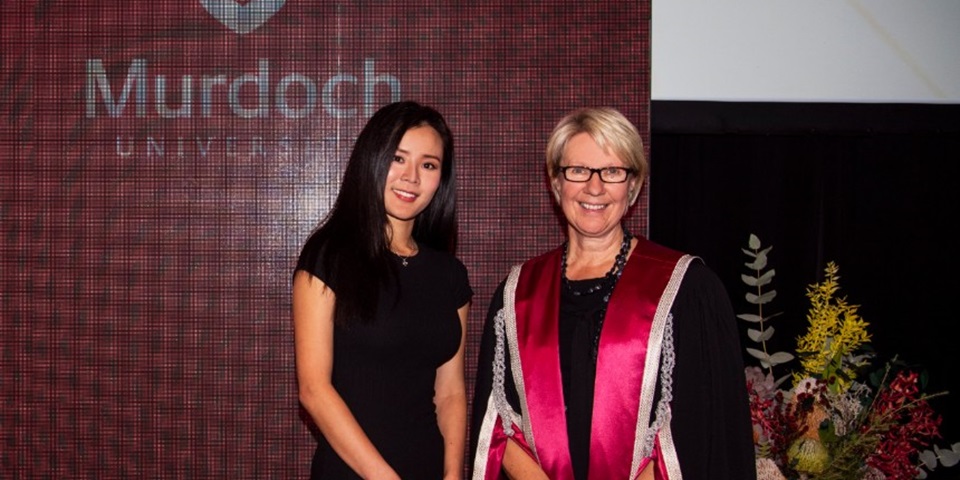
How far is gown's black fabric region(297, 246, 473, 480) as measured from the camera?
6.46ft

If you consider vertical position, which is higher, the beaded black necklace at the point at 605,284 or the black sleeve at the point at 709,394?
the beaded black necklace at the point at 605,284

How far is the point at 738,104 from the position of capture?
9.77 ft

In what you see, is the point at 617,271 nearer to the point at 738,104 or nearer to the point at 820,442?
the point at 820,442

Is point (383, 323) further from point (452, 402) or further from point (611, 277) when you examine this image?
point (611, 277)

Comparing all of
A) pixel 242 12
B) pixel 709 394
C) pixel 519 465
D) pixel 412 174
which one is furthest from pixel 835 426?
pixel 242 12

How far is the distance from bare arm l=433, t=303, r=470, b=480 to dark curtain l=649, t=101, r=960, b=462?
4.87 ft

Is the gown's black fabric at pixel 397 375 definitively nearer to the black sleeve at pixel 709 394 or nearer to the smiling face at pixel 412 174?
the smiling face at pixel 412 174

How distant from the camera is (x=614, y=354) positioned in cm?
186

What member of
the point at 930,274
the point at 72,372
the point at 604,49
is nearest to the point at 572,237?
the point at 604,49

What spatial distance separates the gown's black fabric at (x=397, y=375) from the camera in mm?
1968

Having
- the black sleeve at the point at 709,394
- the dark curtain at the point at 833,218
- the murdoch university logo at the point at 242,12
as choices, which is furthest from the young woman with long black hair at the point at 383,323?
the dark curtain at the point at 833,218

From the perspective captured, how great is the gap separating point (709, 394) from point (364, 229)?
0.83m

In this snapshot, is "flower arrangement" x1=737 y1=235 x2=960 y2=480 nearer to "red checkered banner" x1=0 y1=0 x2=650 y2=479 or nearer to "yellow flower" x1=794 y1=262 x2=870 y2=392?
"yellow flower" x1=794 y1=262 x2=870 y2=392

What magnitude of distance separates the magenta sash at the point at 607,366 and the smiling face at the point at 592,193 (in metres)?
0.12
